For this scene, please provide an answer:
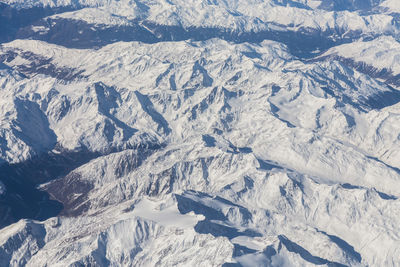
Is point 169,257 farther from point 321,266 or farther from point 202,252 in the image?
point 321,266

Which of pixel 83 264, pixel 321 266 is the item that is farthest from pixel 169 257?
pixel 321 266

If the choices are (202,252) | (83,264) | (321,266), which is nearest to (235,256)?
(202,252)

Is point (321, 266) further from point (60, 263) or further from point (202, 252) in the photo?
point (60, 263)

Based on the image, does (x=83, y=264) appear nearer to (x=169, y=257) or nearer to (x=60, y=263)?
(x=60, y=263)

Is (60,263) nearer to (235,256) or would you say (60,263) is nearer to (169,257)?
(169,257)

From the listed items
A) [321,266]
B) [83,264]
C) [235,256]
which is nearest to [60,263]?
[83,264]

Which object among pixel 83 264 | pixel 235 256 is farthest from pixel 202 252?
pixel 83 264
